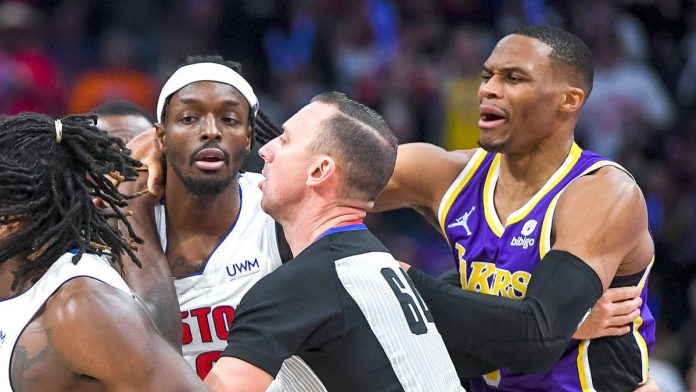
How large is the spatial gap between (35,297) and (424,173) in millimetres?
1918

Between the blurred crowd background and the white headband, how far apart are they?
4.21 m

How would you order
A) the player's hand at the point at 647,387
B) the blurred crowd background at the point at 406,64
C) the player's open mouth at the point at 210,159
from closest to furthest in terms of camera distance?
the player's hand at the point at 647,387, the player's open mouth at the point at 210,159, the blurred crowd background at the point at 406,64

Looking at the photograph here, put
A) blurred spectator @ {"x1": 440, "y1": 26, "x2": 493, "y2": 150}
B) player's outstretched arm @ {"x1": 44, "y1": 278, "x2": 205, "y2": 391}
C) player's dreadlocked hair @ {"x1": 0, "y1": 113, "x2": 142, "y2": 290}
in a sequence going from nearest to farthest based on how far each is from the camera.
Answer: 1. player's outstretched arm @ {"x1": 44, "y1": 278, "x2": 205, "y2": 391}
2. player's dreadlocked hair @ {"x1": 0, "y1": 113, "x2": 142, "y2": 290}
3. blurred spectator @ {"x1": 440, "y1": 26, "x2": 493, "y2": 150}

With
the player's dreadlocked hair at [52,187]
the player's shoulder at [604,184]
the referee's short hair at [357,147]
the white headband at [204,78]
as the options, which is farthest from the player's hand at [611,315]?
the player's dreadlocked hair at [52,187]

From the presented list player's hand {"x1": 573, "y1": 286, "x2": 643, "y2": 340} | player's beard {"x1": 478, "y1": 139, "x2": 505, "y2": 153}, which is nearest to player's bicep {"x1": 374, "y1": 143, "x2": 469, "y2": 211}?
player's beard {"x1": 478, "y1": 139, "x2": 505, "y2": 153}

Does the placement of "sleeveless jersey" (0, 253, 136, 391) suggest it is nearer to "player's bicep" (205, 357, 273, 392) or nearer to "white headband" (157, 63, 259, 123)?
"player's bicep" (205, 357, 273, 392)

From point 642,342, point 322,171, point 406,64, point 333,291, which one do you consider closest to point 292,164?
point 322,171

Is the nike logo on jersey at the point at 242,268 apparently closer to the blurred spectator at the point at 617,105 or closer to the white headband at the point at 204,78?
the white headband at the point at 204,78

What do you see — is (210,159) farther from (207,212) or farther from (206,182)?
(207,212)

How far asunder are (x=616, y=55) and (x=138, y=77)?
12.9ft

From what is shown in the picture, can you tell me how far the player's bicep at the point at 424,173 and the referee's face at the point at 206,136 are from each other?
63cm

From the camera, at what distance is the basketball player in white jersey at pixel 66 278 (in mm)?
2998

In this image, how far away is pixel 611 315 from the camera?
4.12 meters

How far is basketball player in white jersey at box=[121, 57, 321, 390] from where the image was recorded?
443 centimetres
